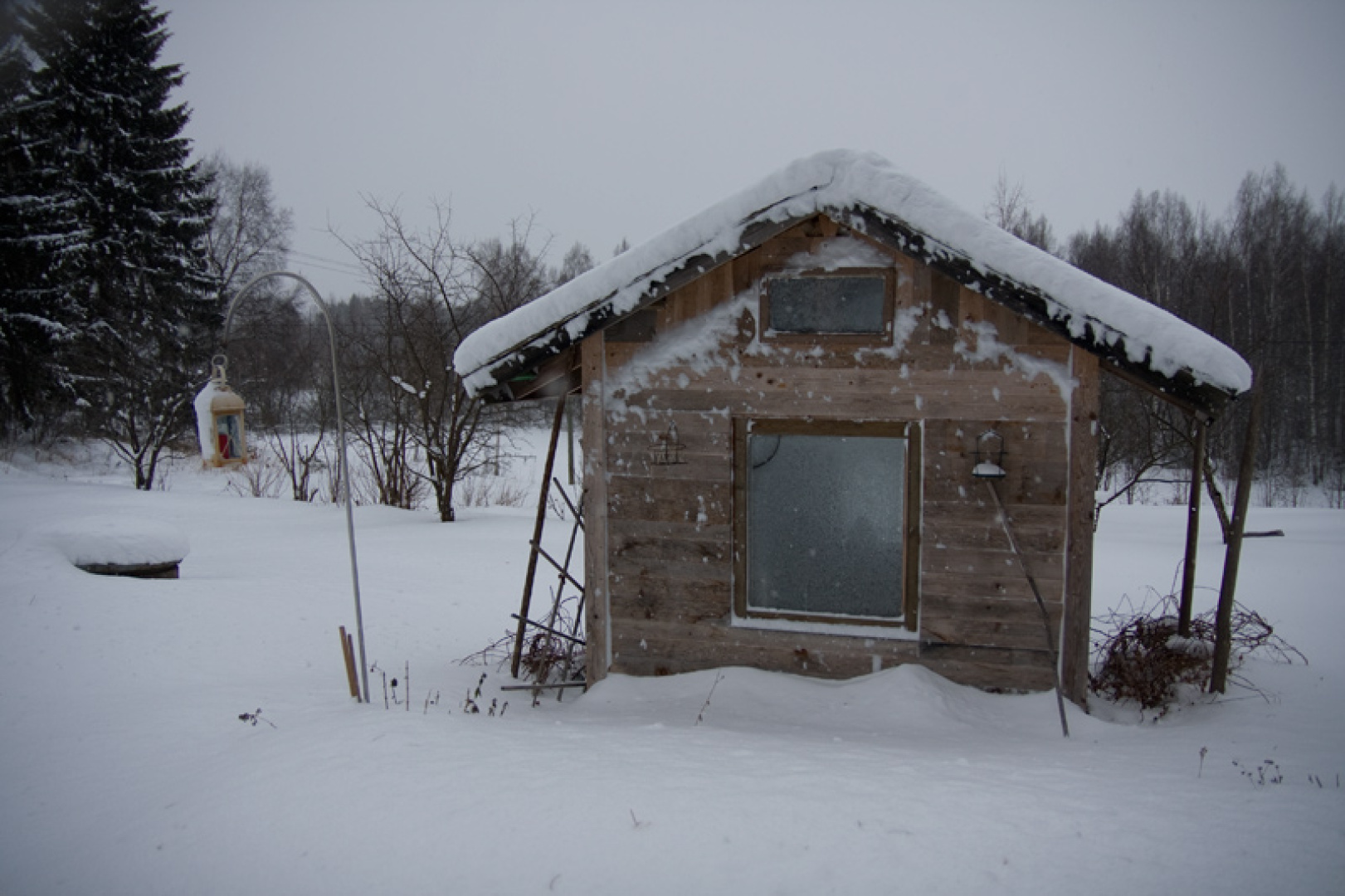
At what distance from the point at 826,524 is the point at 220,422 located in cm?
427

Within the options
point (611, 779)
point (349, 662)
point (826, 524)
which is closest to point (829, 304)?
point (826, 524)

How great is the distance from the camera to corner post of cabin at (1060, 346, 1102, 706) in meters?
4.80

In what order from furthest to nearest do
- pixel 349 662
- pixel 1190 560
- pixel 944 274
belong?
pixel 1190 560, pixel 349 662, pixel 944 274

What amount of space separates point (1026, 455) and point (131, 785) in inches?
234

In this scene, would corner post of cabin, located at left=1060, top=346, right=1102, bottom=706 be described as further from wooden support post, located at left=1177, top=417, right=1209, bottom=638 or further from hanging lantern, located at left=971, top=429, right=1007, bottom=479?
wooden support post, located at left=1177, top=417, right=1209, bottom=638

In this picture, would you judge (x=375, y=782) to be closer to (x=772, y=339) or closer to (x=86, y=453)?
(x=772, y=339)

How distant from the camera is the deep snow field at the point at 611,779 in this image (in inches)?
120

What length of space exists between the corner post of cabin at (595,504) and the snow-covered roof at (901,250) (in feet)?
1.06

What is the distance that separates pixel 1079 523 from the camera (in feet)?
15.9

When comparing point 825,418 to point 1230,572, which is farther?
point 1230,572

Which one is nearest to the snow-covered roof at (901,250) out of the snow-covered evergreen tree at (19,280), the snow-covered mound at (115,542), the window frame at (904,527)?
the window frame at (904,527)

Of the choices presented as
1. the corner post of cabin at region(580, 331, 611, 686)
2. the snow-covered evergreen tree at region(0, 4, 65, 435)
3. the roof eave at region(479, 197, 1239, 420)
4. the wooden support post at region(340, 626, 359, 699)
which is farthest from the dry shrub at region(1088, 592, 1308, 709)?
the snow-covered evergreen tree at region(0, 4, 65, 435)

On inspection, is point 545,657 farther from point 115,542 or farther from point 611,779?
point 115,542

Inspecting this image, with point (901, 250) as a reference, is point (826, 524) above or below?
below
